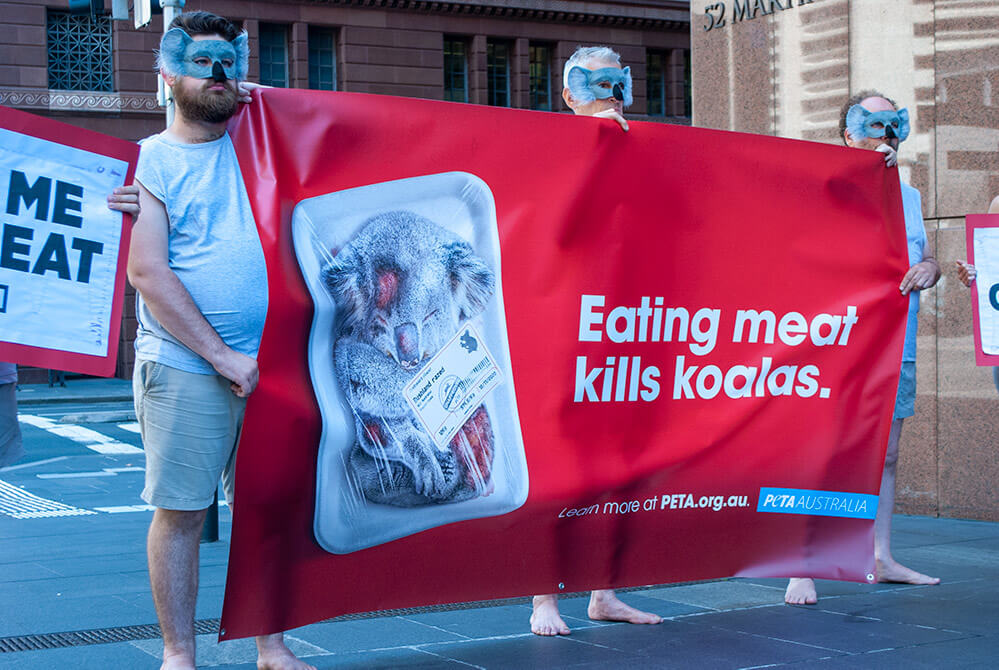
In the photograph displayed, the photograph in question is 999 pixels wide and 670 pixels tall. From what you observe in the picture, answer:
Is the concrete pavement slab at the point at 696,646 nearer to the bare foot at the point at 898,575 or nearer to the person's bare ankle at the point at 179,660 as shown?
the bare foot at the point at 898,575

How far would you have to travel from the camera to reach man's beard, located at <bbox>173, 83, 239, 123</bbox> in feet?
13.0

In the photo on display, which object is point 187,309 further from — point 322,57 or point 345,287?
point 322,57

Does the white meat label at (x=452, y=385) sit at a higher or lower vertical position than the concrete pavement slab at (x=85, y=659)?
higher

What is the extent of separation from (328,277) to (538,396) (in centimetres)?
92

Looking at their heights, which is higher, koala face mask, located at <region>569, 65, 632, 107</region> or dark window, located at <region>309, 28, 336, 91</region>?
dark window, located at <region>309, 28, 336, 91</region>

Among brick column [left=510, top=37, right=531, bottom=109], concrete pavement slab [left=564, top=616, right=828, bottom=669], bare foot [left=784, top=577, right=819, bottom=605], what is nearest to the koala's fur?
concrete pavement slab [left=564, top=616, right=828, bottom=669]

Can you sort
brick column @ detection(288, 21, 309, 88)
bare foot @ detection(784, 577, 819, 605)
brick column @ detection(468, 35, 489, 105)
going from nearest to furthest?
bare foot @ detection(784, 577, 819, 605) → brick column @ detection(288, 21, 309, 88) → brick column @ detection(468, 35, 489, 105)

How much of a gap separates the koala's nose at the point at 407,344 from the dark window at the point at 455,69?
29137mm

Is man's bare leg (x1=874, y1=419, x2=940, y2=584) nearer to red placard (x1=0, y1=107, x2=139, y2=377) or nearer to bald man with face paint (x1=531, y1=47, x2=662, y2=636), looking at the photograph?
bald man with face paint (x1=531, y1=47, x2=662, y2=636)

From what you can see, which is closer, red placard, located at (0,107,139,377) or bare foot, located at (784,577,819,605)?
red placard, located at (0,107,139,377)

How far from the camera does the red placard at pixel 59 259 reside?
375cm

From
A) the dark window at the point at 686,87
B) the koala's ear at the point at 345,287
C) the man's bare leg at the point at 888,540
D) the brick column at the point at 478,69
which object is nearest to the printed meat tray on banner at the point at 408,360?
the koala's ear at the point at 345,287

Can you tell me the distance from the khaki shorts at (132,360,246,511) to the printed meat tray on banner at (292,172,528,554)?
39cm

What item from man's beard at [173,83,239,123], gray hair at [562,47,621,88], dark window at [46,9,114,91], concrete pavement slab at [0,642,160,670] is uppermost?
dark window at [46,9,114,91]
